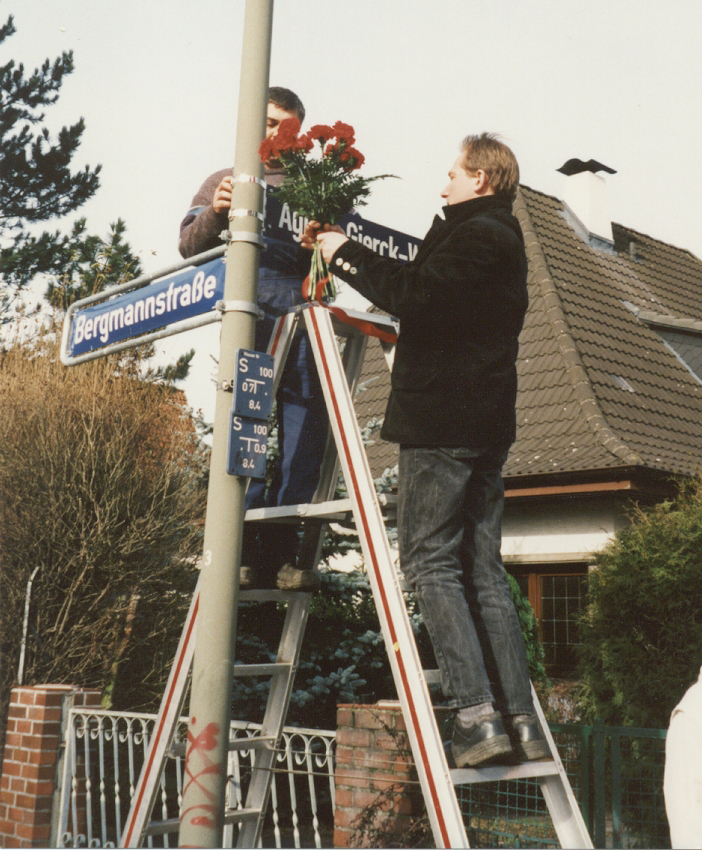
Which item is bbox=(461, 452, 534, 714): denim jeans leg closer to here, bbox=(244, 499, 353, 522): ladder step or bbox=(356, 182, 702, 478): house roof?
bbox=(244, 499, 353, 522): ladder step

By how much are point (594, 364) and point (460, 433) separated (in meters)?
8.19

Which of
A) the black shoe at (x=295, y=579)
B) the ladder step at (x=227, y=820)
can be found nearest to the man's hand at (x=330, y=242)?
the black shoe at (x=295, y=579)

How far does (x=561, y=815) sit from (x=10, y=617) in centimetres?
625

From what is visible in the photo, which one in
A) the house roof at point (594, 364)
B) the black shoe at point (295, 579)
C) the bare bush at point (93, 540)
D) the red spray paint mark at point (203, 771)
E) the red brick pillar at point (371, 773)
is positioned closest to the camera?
the red spray paint mark at point (203, 771)

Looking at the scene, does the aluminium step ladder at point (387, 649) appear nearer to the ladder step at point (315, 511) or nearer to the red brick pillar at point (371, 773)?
the ladder step at point (315, 511)

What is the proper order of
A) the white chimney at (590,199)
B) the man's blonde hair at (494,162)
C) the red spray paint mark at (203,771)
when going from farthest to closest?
1. the white chimney at (590,199)
2. the man's blonde hair at (494,162)
3. the red spray paint mark at (203,771)

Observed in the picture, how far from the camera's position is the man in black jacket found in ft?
9.60

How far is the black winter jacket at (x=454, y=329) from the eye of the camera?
3.04 meters

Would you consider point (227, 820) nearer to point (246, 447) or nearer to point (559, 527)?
point (246, 447)

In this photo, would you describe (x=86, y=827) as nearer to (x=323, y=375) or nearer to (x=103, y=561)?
Result: (x=103, y=561)

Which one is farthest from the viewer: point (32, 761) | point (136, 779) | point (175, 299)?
point (136, 779)

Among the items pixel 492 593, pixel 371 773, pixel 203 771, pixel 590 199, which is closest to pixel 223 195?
pixel 492 593

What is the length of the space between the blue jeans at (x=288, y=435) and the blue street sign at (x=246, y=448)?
844 millimetres

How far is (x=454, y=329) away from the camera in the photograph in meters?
3.13
